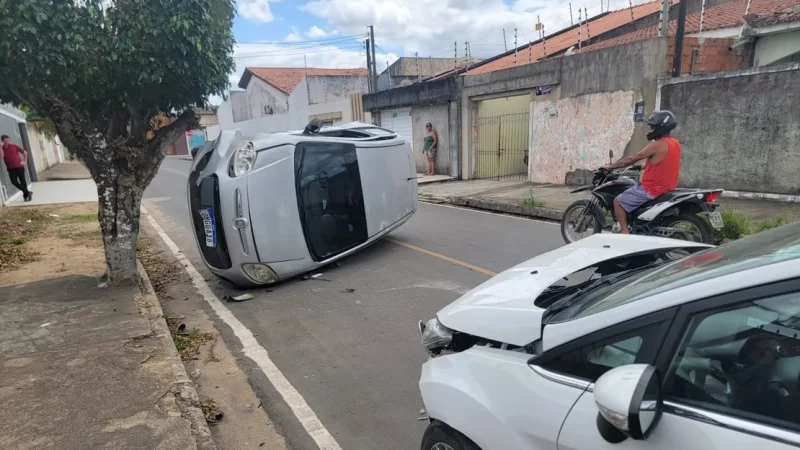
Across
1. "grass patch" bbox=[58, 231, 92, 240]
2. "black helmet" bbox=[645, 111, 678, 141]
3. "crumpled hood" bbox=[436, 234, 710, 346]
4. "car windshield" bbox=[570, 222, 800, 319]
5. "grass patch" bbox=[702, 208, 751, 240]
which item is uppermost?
"black helmet" bbox=[645, 111, 678, 141]

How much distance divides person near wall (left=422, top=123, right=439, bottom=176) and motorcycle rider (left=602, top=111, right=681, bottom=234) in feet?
40.2

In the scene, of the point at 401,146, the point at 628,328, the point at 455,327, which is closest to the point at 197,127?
the point at 401,146

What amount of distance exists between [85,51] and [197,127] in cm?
155

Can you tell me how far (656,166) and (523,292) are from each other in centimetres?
428

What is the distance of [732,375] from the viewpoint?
1437mm

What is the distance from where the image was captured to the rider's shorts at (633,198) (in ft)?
19.0

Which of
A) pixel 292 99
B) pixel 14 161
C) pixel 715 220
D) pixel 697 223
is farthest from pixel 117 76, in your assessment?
pixel 292 99

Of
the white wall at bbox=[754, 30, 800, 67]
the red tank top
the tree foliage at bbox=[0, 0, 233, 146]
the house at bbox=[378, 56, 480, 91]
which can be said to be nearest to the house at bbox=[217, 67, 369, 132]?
the house at bbox=[378, 56, 480, 91]

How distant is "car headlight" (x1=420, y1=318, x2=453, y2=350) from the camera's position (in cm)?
236

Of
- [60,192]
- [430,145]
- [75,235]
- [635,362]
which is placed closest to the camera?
[635,362]

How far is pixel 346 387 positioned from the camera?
3732 mm

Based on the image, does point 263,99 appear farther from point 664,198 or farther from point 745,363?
point 745,363

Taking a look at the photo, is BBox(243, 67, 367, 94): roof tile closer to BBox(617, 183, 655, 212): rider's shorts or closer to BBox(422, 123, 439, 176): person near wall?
BBox(422, 123, 439, 176): person near wall

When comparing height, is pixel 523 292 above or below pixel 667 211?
above
